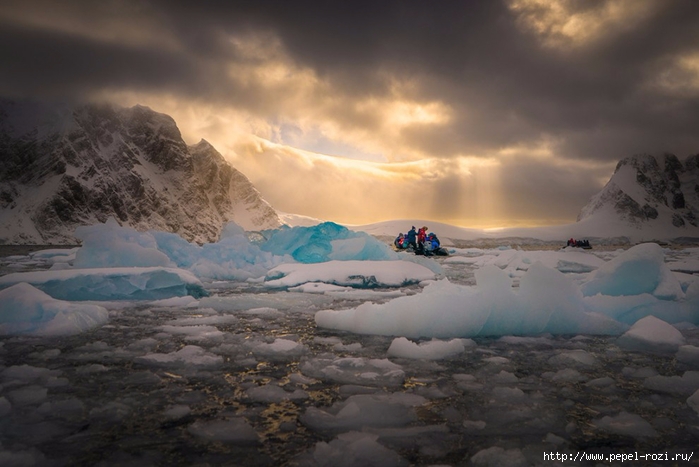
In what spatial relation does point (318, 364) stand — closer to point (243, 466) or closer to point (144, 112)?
point (243, 466)

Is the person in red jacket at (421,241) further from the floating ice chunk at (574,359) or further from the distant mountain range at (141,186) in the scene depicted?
the distant mountain range at (141,186)

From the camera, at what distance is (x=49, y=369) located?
385cm

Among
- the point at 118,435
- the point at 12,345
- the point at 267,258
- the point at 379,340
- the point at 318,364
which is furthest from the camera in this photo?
the point at 267,258

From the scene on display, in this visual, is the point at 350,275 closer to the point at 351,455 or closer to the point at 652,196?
the point at 351,455

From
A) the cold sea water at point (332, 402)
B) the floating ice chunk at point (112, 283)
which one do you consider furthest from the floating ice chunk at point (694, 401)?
the floating ice chunk at point (112, 283)

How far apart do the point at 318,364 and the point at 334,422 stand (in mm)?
1407

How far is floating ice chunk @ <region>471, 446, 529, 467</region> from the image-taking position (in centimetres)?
222

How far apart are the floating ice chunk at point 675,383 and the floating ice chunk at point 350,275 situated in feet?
28.6

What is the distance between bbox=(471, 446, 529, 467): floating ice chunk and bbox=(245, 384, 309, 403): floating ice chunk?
1392mm

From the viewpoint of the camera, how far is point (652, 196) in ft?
523

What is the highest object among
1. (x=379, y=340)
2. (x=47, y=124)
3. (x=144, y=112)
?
(x=144, y=112)

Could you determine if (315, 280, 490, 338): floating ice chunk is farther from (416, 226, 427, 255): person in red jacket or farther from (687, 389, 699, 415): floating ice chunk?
(416, 226, 427, 255): person in red jacket

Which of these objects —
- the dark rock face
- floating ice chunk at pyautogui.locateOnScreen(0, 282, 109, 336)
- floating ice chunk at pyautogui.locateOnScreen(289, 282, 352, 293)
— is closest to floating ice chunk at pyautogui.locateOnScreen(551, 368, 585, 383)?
floating ice chunk at pyautogui.locateOnScreen(0, 282, 109, 336)

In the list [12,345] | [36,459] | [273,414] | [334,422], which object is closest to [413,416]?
[334,422]
